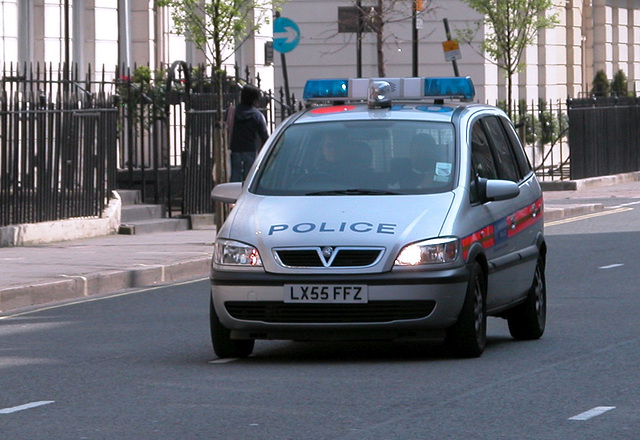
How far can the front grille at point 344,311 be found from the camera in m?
9.19

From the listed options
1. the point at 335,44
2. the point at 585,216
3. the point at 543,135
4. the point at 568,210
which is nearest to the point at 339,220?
the point at 585,216

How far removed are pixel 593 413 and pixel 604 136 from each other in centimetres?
2630

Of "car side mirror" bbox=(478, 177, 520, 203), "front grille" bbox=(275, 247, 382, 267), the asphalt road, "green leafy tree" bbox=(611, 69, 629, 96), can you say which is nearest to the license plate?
"front grille" bbox=(275, 247, 382, 267)

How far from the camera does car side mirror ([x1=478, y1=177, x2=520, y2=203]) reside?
9.80 meters

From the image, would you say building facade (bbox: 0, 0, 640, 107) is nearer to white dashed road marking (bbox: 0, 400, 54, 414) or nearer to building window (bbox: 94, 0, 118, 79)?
building window (bbox: 94, 0, 118, 79)

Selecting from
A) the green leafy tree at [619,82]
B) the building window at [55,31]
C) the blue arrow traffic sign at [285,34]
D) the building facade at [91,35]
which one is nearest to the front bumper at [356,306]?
the building facade at [91,35]

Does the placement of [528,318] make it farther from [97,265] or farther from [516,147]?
[97,265]

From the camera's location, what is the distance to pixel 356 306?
919 cm

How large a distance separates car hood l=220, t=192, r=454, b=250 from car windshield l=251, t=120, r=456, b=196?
0.63ft

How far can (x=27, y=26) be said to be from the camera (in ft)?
80.7

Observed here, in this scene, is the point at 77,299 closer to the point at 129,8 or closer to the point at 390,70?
the point at 129,8

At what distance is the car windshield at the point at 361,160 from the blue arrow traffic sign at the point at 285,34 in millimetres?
13525

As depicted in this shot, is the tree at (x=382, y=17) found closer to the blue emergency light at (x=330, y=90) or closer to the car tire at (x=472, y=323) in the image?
the blue emergency light at (x=330, y=90)

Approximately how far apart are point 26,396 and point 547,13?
36416 mm
